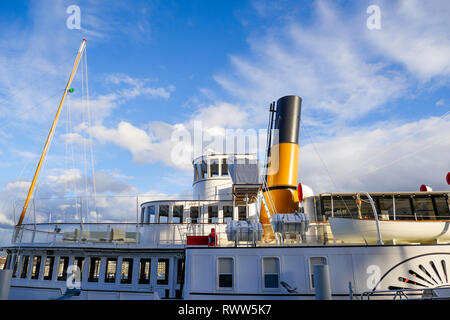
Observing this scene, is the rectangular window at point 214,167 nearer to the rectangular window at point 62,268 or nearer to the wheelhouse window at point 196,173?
the wheelhouse window at point 196,173

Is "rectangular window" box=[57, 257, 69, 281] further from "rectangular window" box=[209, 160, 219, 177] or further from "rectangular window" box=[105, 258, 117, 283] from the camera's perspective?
"rectangular window" box=[209, 160, 219, 177]

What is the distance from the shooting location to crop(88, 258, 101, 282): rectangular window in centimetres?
1375

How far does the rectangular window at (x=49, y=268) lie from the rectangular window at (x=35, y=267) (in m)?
0.55

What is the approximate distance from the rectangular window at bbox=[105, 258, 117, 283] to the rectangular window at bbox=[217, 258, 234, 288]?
6.51 m

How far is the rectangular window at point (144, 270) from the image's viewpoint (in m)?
13.5

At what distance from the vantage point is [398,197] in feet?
52.8

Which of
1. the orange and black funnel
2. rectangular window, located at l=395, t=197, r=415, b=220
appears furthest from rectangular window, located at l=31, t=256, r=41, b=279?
rectangular window, located at l=395, t=197, r=415, b=220

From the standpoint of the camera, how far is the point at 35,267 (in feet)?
49.0

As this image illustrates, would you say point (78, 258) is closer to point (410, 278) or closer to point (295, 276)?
point (295, 276)

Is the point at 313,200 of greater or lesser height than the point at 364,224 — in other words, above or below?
above

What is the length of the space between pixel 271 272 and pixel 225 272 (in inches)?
73.9

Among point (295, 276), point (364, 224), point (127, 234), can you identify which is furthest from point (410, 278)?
point (127, 234)
